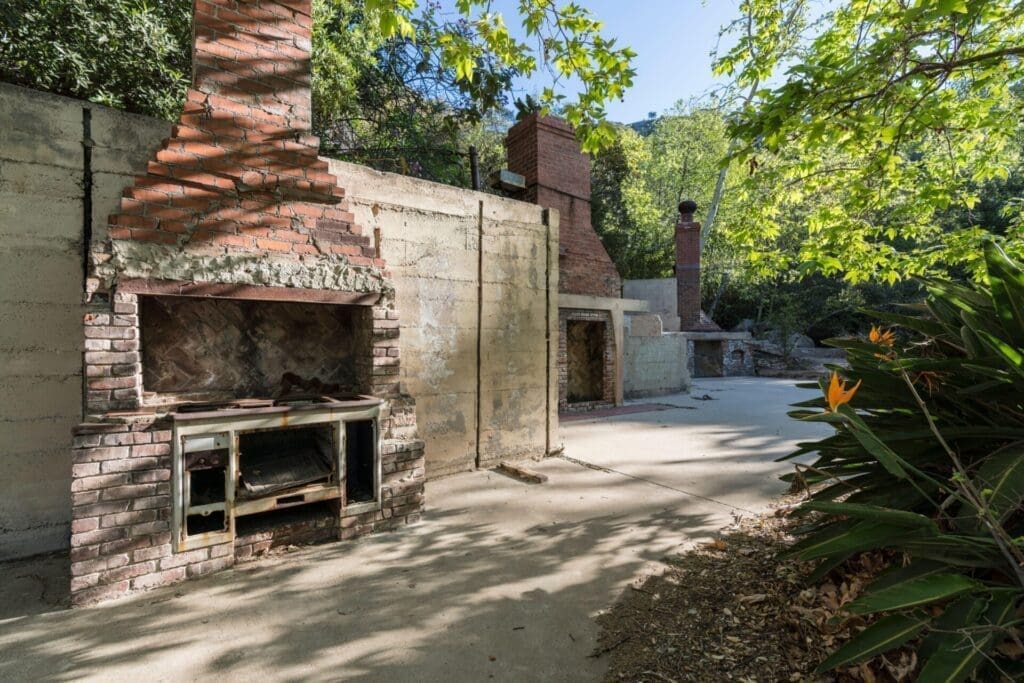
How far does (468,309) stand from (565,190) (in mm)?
4802

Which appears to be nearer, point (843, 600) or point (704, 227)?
point (843, 600)

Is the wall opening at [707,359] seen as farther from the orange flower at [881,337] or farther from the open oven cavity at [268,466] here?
the open oven cavity at [268,466]

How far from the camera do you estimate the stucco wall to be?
2785mm

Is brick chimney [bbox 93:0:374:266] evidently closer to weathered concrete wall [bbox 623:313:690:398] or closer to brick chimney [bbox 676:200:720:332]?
weathered concrete wall [bbox 623:313:690:398]

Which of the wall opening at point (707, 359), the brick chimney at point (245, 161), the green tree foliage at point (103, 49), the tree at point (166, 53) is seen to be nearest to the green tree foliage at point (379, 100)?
the tree at point (166, 53)

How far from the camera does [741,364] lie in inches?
698

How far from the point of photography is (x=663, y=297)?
1569 cm

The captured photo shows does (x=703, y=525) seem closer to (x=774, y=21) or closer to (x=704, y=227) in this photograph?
(x=774, y=21)

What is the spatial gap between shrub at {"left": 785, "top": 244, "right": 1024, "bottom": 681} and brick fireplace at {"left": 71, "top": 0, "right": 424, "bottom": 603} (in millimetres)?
2703

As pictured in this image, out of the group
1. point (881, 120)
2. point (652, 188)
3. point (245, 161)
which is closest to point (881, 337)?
point (881, 120)

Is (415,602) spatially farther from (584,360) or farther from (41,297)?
(584,360)

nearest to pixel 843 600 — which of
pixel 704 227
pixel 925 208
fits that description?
pixel 925 208

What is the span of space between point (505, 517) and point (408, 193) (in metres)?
3.01

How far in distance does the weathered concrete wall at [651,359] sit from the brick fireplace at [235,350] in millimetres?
8393
